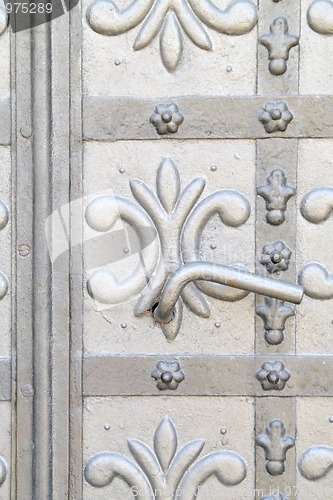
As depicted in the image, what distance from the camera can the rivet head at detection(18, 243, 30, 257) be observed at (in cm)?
94

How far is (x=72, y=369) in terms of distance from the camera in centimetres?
94

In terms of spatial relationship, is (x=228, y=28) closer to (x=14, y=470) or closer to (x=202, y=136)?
(x=202, y=136)

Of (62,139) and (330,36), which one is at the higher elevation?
(330,36)

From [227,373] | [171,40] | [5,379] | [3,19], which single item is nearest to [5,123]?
[3,19]

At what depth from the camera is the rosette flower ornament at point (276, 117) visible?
913 millimetres

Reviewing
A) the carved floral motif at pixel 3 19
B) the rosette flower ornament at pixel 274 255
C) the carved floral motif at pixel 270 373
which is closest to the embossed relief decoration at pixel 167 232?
the rosette flower ornament at pixel 274 255

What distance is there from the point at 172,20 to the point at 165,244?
304 mm

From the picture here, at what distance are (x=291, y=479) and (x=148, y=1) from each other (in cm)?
69

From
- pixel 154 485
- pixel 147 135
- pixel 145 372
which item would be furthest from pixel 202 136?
pixel 154 485

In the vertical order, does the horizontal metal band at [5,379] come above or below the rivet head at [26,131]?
below

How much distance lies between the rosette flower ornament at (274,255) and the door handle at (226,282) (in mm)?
55

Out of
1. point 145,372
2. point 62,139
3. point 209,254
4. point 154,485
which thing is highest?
point 62,139

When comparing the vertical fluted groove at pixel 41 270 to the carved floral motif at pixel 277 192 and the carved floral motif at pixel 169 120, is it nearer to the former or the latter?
the carved floral motif at pixel 169 120

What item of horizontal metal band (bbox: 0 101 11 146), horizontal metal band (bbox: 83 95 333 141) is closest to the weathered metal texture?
horizontal metal band (bbox: 83 95 333 141)
